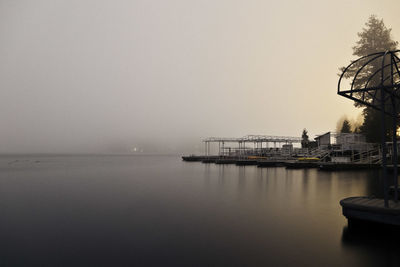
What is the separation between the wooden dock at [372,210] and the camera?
21.5ft

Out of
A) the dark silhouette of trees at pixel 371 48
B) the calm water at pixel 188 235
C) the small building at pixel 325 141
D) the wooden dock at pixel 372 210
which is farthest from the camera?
the small building at pixel 325 141

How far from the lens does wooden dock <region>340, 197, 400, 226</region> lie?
6.55 metres

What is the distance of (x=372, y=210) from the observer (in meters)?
6.78

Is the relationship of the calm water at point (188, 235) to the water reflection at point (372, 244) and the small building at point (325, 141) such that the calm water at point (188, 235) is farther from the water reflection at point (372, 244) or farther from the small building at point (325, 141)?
the small building at point (325, 141)

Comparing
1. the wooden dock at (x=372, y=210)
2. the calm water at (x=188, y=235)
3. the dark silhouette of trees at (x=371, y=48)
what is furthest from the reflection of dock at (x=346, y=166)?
the wooden dock at (x=372, y=210)

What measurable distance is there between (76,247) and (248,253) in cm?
437

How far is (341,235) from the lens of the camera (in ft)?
23.6

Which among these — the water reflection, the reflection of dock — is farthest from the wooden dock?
the reflection of dock

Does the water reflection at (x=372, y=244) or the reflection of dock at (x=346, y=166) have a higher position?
the reflection of dock at (x=346, y=166)

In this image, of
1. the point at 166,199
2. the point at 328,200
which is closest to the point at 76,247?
the point at 166,199

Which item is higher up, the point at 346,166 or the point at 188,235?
the point at 346,166

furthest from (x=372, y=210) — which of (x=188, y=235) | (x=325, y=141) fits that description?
(x=325, y=141)

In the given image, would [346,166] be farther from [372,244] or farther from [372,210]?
[372,244]

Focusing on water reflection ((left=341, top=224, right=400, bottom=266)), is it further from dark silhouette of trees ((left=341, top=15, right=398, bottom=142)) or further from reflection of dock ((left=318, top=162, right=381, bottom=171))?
dark silhouette of trees ((left=341, top=15, right=398, bottom=142))
